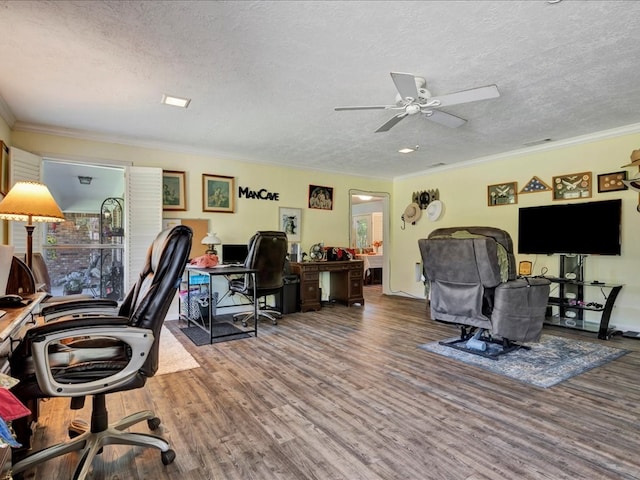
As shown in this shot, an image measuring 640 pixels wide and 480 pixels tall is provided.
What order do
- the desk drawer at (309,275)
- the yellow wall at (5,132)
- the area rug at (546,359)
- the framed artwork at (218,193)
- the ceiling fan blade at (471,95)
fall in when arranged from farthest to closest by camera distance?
the desk drawer at (309,275) → the framed artwork at (218,193) → the yellow wall at (5,132) → the area rug at (546,359) → the ceiling fan blade at (471,95)

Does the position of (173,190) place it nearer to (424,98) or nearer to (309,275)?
(309,275)

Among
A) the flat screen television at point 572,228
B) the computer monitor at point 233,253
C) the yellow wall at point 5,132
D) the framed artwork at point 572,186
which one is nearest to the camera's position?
the yellow wall at point 5,132

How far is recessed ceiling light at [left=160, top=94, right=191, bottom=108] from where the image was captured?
330 cm

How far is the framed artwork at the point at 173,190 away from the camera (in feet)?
16.3

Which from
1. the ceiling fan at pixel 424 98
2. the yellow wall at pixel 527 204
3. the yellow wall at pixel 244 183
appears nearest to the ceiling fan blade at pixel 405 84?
the ceiling fan at pixel 424 98

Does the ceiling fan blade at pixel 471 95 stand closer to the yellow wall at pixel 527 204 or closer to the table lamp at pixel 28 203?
the yellow wall at pixel 527 204

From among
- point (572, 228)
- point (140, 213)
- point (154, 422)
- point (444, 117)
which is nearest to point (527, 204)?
point (572, 228)

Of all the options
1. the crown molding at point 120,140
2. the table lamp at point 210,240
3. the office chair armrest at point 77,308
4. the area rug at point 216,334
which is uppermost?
the crown molding at point 120,140

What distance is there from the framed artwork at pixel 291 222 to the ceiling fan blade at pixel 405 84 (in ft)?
11.8

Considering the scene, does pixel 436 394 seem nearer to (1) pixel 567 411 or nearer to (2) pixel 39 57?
(1) pixel 567 411

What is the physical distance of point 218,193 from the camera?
17.7ft

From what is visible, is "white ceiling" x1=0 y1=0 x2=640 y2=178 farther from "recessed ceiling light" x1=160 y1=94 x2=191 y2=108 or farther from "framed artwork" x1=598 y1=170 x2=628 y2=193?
"framed artwork" x1=598 y1=170 x2=628 y2=193

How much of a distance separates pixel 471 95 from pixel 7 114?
4578 millimetres

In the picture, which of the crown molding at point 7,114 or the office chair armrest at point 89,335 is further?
the crown molding at point 7,114
